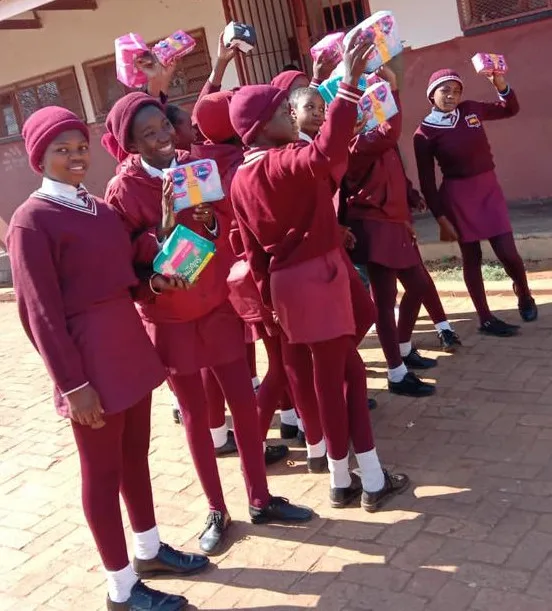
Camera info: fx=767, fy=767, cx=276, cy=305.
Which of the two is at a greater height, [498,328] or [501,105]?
[501,105]

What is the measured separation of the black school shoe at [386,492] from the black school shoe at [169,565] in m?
0.74

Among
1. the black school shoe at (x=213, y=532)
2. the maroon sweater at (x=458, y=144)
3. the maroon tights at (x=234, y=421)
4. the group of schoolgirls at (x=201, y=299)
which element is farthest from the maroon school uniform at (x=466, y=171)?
the black school shoe at (x=213, y=532)

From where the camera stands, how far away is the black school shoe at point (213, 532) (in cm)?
334

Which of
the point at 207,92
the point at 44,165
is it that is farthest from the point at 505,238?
the point at 44,165

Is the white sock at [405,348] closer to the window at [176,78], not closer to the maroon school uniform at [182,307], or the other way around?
the maroon school uniform at [182,307]

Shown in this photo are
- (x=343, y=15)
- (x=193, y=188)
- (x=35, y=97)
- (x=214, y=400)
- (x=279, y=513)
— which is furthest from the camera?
(x=35, y=97)

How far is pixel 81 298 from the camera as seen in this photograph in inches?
105

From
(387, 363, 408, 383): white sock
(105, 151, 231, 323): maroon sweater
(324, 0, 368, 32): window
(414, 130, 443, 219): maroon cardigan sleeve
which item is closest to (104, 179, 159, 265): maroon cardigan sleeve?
(105, 151, 231, 323): maroon sweater

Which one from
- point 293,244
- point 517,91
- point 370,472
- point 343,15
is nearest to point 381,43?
Answer: point 293,244

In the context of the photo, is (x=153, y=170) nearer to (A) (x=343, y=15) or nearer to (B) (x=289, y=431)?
(B) (x=289, y=431)

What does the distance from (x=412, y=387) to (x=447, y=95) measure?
75.7 inches

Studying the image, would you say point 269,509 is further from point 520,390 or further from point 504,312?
point 504,312

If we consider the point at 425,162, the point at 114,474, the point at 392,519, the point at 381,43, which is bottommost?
the point at 392,519

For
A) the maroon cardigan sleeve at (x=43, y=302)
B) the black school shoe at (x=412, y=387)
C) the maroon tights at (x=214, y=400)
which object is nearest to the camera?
the maroon cardigan sleeve at (x=43, y=302)
